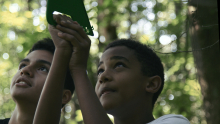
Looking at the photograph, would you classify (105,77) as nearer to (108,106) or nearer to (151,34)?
(108,106)

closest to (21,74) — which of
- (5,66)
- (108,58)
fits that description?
(108,58)

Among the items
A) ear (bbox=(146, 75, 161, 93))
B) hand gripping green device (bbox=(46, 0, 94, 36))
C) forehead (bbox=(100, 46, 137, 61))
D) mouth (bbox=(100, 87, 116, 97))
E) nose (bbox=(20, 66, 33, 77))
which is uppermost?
hand gripping green device (bbox=(46, 0, 94, 36))

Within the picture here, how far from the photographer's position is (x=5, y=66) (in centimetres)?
985

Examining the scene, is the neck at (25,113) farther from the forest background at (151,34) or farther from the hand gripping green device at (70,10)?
the forest background at (151,34)

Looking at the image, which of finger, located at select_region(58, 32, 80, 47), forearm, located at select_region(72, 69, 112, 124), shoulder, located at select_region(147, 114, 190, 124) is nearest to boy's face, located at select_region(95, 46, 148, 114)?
shoulder, located at select_region(147, 114, 190, 124)

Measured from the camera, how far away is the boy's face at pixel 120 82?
184 centimetres

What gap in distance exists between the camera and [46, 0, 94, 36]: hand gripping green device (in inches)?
56.6

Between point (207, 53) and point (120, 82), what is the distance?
0.98m

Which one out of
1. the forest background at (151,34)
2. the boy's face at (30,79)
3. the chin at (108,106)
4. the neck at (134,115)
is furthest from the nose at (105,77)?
the forest background at (151,34)

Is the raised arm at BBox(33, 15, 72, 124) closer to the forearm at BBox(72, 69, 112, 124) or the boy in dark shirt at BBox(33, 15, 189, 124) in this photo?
the boy in dark shirt at BBox(33, 15, 189, 124)

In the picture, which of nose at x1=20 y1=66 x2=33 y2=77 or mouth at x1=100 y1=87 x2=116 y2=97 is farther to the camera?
nose at x1=20 y1=66 x2=33 y2=77

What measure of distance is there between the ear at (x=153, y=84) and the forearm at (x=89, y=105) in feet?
2.56

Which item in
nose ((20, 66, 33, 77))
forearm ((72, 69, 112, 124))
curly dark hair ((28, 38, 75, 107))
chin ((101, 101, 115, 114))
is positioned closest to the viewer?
forearm ((72, 69, 112, 124))

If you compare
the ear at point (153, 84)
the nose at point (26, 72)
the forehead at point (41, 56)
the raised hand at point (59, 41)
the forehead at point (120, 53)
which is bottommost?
the ear at point (153, 84)
